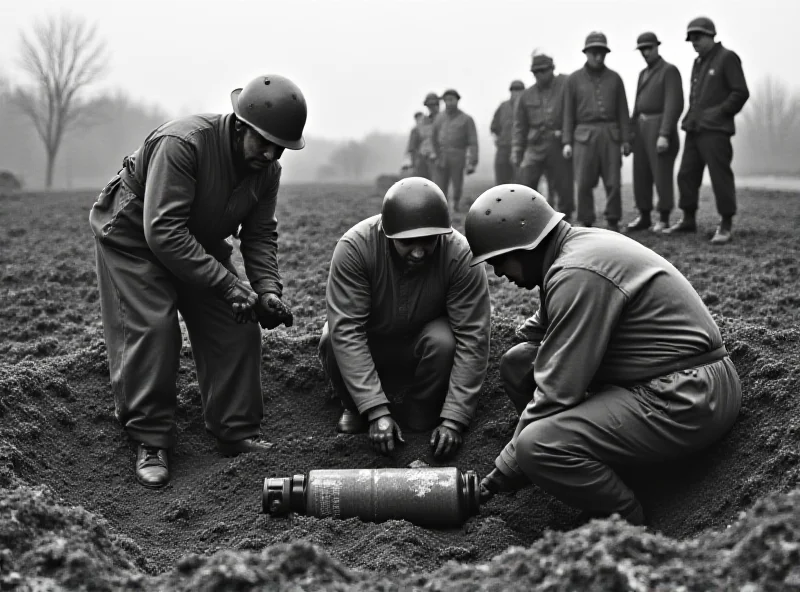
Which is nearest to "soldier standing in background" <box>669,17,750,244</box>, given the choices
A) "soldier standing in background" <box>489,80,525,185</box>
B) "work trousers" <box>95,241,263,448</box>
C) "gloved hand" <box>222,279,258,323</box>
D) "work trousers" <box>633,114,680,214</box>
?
"work trousers" <box>633,114,680,214</box>

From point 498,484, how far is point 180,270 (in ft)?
6.64

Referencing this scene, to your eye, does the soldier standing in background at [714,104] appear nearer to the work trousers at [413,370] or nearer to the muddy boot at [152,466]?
the work trousers at [413,370]

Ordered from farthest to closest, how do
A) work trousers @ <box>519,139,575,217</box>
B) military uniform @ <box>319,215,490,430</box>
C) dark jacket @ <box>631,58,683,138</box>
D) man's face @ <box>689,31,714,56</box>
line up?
work trousers @ <box>519,139,575,217</box> < dark jacket @ <box>631,58,683,138</box> < man's face @ <box>689,31,714,56</box> < military uniform @ <box>319,215,490,430</box>

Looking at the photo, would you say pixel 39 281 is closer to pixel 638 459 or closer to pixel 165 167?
pixel 165 167

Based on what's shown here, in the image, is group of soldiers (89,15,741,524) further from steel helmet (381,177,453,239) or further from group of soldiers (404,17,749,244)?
group of soldiers (404,17,749,244)

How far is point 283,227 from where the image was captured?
12727 millimetres

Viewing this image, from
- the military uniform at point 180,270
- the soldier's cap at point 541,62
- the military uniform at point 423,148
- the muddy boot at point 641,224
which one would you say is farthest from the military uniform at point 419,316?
the military uniform at point 423,148

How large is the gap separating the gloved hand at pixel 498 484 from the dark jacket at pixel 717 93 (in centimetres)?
633

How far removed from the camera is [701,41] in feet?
30.4

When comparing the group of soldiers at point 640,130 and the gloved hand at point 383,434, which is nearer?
the gloved hand at point 383,434

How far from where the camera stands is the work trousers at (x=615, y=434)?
12.4 ft

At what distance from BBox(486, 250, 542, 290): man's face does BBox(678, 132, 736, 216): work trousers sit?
5.86 metres

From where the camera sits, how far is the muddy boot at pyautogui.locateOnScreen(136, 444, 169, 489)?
4.81 metres

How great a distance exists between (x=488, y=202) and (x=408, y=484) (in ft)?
4.57
